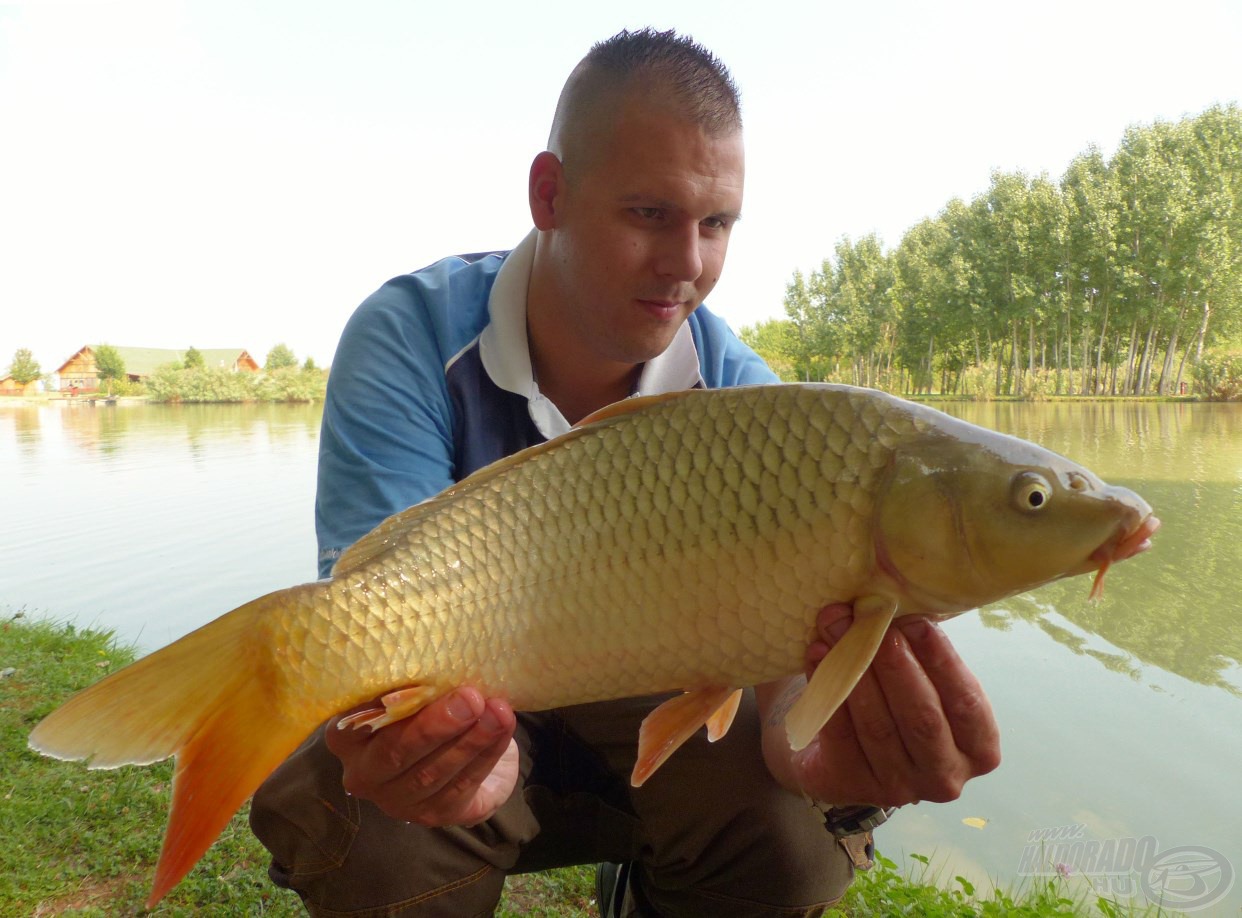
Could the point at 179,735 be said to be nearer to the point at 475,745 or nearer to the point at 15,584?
the point at 475,745

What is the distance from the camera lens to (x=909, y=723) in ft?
2.96

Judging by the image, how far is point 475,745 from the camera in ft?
3.06

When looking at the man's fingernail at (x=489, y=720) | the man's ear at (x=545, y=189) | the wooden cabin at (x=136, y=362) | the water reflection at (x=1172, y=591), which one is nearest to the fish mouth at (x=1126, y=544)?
the man's fingernail at (x=489, y=720)

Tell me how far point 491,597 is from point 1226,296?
73.5ft

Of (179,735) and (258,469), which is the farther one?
(258,469)

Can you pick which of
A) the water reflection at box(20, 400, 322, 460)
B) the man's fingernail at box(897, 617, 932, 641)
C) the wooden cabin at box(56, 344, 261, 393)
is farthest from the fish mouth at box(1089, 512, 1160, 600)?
the wooden cabin at box(56, 344, 261, 393)

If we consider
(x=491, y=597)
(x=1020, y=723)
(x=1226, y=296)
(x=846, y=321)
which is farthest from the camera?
(x=846, y=321)

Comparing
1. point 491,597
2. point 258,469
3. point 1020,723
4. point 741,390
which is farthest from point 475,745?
point 258,469

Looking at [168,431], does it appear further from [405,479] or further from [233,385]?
[405,479]

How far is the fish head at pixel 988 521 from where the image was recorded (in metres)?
0.79

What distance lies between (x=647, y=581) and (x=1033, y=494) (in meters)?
0.39

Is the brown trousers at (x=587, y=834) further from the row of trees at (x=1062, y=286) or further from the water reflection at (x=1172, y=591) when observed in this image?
the row of trees at (x=1062, y=286)

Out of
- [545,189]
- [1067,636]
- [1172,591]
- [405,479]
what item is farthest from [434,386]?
[1172,591]

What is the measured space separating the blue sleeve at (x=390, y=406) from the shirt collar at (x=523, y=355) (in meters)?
0.05
